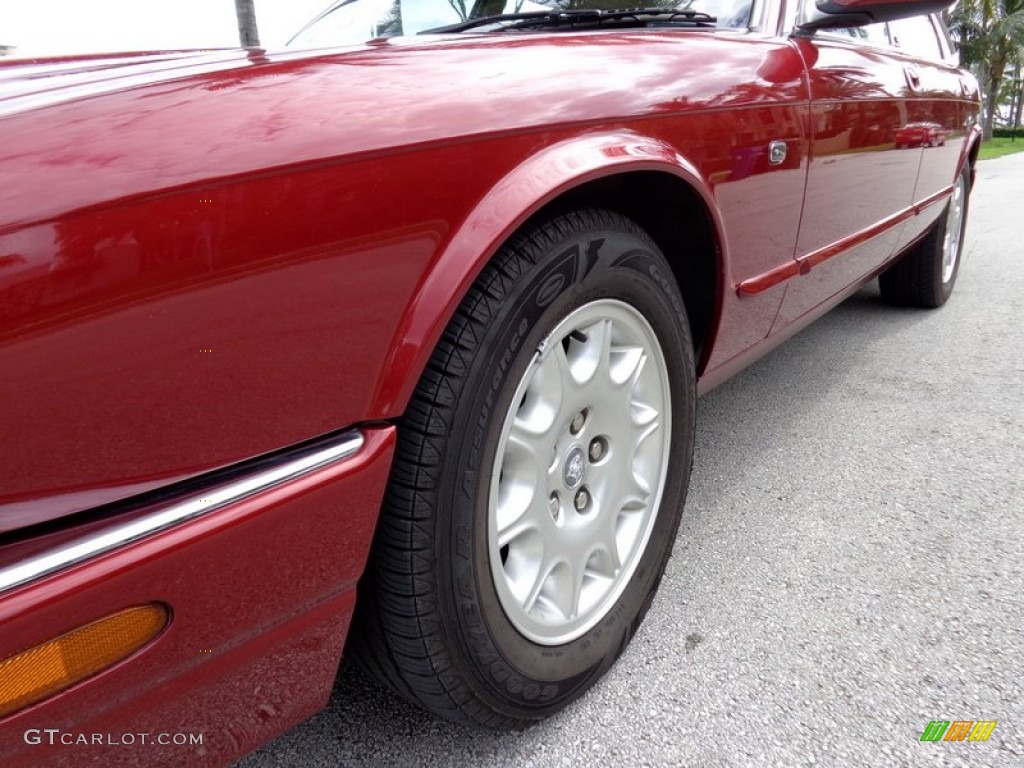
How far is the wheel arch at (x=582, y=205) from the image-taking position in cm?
100

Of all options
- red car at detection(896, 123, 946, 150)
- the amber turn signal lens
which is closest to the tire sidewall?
the amber turn signal lens

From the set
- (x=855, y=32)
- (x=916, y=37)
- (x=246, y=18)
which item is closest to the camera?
(x=855, y=32)

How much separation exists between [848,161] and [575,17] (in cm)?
85

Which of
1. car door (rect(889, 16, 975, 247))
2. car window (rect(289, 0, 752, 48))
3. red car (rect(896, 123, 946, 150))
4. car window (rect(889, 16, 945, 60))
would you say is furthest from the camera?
car window (rect(889, 16, 945, 60))

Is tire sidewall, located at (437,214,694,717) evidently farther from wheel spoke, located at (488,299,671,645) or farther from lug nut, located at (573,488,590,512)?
lug nut, located at (573,488,590,512)

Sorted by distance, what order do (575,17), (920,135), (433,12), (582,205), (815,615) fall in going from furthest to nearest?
(920,135)
(433,12)
(575,17)
(815,615)
(582,205)

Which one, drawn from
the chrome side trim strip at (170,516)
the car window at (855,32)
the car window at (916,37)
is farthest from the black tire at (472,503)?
the car window at (916,37)

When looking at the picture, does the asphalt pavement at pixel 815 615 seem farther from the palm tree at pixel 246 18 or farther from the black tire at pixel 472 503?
the palm tree at pixel 246 18

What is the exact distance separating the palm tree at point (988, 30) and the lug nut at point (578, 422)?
26171mm

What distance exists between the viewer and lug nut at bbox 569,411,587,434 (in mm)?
1374

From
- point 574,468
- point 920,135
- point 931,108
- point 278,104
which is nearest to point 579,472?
point 574,468

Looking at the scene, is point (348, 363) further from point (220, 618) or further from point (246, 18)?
point (246, 18)

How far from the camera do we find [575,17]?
178 centimetres

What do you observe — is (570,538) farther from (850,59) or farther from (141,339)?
(850,59)
